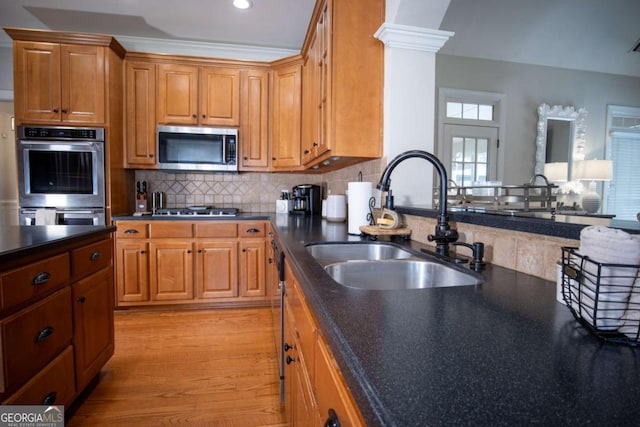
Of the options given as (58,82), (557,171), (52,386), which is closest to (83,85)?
(58,82)

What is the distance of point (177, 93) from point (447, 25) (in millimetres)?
2824

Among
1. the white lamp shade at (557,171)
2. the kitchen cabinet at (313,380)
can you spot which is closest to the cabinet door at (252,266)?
the kitchen cabinet at (313,380)

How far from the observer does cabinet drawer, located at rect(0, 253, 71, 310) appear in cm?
110

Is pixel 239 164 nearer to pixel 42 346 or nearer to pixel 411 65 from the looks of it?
pixel 411 65

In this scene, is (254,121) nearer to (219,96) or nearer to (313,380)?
(219,96)

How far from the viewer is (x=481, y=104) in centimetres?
384

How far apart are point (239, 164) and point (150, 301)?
1481mm

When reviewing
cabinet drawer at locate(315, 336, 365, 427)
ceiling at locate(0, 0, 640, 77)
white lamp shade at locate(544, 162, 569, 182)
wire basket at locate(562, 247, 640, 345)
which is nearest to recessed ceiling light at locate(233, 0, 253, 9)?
ceiling at locate(0, 0, 640, 77)

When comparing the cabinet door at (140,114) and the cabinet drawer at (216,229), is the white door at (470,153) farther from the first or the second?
the cabinet door at (140,114)

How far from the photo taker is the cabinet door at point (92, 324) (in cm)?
153

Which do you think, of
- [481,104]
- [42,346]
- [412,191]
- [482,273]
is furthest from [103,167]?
[481,104]

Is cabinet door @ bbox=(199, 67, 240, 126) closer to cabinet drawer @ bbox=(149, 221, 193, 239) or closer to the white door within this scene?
cabinet drawer @ bbox=(149, 221, 193, 239)

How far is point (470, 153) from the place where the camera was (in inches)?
149

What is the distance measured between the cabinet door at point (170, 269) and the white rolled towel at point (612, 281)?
2.84 metres
